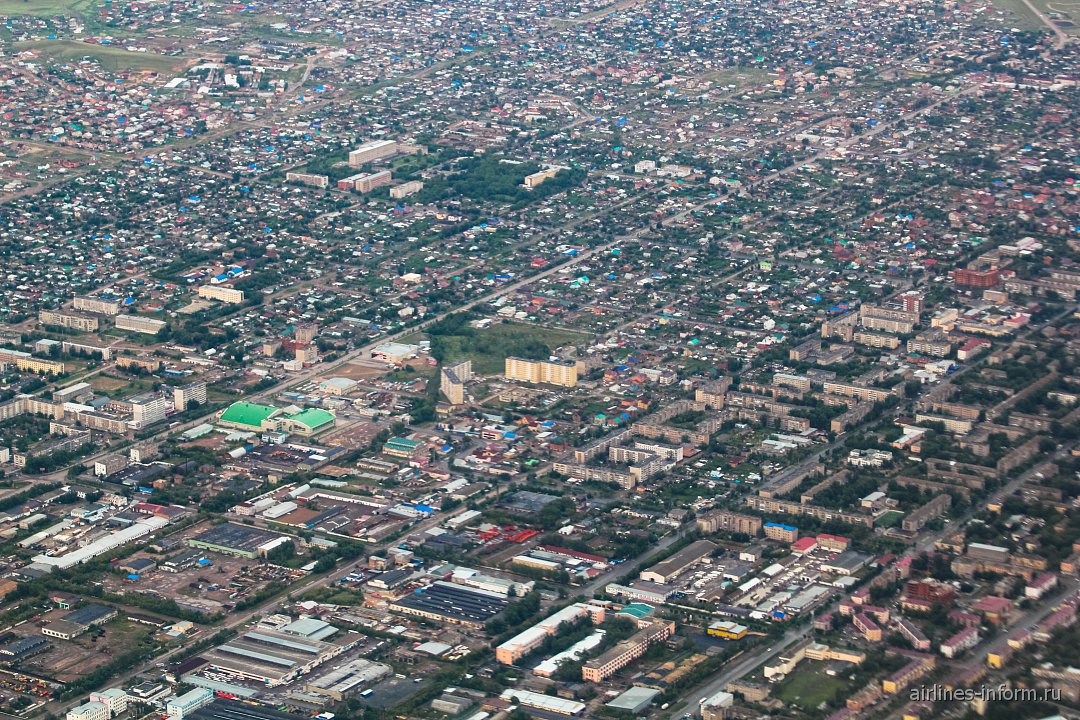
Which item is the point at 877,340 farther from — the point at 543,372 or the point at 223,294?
the point at 223,294

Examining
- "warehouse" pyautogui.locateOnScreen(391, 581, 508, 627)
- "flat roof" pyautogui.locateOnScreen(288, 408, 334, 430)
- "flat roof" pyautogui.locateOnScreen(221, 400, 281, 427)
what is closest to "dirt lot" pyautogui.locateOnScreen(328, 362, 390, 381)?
"flat roof" pyautogui.locateOnScreen(288, 408, 334, 430)

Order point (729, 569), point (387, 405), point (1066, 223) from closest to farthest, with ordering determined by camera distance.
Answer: point (729, 569), point (387, 405), point (1066, 223)

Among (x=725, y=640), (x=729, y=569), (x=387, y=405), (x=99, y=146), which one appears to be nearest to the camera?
(x=725, y=640)

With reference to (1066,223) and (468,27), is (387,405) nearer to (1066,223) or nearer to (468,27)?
(1066,223)

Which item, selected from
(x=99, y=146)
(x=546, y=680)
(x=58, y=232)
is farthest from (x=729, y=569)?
(x=99, y=146)

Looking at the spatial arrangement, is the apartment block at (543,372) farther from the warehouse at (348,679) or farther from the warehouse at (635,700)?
the warehouse at (635,700)

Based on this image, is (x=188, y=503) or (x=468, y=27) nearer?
(x=188, y=503)

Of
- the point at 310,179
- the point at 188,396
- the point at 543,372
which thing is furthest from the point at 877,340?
the point at 310,179
